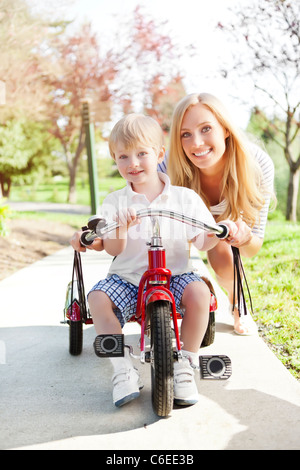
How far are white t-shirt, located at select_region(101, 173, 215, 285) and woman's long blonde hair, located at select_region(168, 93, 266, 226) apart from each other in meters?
0.42

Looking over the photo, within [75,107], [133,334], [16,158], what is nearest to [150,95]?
[75,107]

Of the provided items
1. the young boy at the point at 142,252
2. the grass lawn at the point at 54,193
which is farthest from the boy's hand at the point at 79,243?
the grass lawn at the point at 54,193

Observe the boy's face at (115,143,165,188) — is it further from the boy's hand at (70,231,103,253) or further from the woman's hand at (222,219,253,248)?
the woman's hand at (222,219,253,248)

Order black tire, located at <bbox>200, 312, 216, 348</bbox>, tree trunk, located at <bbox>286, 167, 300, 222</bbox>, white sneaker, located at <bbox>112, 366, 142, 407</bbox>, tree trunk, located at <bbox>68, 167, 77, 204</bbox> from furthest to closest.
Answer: tree trunk, located at <bbox>68, 167, 77, 204</bbox> → tree trunk, located at <bbox>286, 167, 300, 222</bbox> → black tire, located at <bbox>200, 312, 216, 348</bbox> → white sneaker, located at <bbox>112, 366, 142, 407</bbox>

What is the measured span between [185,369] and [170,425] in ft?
0.86

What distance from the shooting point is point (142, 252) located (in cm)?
234

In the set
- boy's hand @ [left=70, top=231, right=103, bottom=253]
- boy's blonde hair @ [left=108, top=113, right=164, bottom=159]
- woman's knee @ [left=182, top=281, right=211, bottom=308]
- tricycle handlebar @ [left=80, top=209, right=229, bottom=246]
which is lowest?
woman's knee @ [left=182, top=281, right=211, bottom=308]

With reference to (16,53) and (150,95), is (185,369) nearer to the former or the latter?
(16,53)

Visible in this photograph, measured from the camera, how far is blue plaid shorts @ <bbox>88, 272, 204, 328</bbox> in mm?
2193

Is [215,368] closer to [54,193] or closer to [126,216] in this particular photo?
[126,216]

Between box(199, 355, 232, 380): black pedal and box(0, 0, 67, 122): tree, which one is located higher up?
box(0, 0, 67, 122): tree

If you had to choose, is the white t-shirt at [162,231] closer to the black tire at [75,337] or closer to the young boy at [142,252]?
the young boy at [142,252]

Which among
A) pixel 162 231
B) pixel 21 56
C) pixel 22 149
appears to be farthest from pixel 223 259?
pixel 22 149

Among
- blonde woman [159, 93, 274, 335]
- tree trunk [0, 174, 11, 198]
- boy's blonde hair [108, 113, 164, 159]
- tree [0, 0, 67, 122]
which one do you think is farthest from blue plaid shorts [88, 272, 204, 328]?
tree trunk [0, 174, 11, 198]
